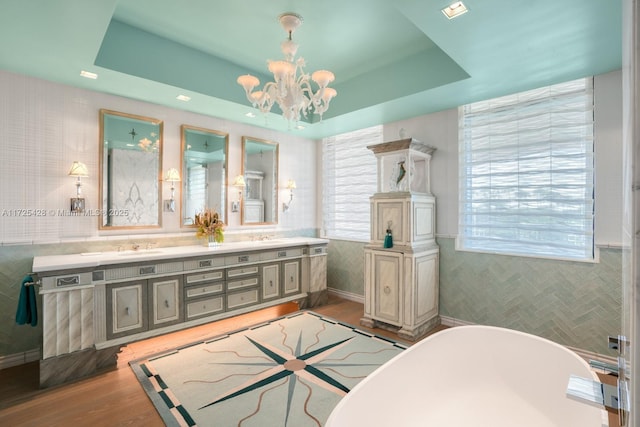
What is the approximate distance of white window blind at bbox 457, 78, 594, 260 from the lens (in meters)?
2.86

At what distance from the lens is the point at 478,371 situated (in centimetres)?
202

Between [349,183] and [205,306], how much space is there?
2.74 m

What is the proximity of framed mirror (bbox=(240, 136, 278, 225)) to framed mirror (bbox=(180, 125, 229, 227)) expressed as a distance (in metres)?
0.32

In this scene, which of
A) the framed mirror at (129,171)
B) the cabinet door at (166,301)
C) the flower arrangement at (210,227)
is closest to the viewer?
the cabinet door at (166,301)

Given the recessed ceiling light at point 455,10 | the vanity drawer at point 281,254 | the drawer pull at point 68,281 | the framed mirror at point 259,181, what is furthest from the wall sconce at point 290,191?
the recessed ceiling light at point 455,10

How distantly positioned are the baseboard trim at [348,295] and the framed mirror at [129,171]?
286cm

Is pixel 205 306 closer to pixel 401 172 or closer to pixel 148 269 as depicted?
pixel 148 269

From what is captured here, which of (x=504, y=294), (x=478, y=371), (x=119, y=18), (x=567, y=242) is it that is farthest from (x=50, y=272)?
(x=567, y=242)

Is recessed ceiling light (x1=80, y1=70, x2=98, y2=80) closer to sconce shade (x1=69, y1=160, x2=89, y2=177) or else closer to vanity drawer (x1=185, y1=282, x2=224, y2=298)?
sconce shade (x1=69, y1=160, x2=89, y2=177)

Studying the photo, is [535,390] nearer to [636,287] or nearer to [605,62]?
[636,287]

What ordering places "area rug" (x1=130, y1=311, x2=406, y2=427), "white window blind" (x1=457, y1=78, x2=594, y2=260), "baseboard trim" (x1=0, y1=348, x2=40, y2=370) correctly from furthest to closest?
"white window blind" (x1=457, y1=78, x2=594, y2=260)
"baseboard trim" (x1=0, y1=348, x2=40, y2=370)
"area rug" (x1=130, y1=311, x2=406, y2=427)

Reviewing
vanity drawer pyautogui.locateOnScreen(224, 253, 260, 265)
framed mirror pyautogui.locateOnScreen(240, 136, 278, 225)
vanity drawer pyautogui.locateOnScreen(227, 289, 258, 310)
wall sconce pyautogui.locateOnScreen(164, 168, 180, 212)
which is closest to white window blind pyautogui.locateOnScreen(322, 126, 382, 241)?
framed mirror pyautogui.locateOnScreen(240, 136, 278, 225)

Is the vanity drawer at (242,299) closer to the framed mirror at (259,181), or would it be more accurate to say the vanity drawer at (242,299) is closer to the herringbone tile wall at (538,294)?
the framed mirror at (259,181)

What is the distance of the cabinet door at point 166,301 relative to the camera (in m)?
2.97
